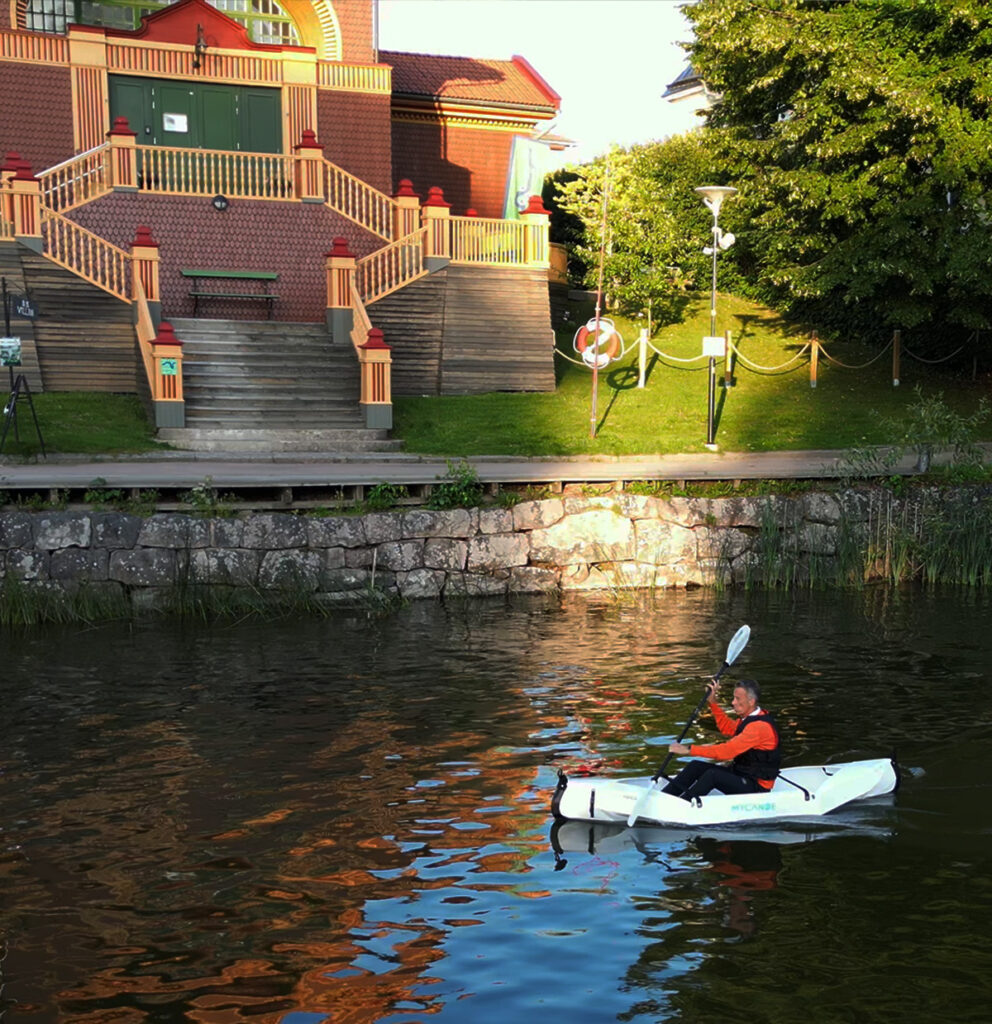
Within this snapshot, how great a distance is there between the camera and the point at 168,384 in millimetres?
20766

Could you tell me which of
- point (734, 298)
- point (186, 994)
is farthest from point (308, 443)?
point (734, 298)

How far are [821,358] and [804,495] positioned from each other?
1157 centimetres

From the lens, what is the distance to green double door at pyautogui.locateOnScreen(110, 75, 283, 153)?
91.1 feet

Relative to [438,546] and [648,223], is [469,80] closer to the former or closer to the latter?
[648,223]

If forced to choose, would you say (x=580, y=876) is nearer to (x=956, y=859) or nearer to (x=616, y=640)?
(x=956, y=859)

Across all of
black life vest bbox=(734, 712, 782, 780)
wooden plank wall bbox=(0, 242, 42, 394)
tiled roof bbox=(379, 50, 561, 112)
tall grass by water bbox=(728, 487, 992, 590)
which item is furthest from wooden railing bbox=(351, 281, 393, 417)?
tiled roof bbox=(379, 50, 561, 112)

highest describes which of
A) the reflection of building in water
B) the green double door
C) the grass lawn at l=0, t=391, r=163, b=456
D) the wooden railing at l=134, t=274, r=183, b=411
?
the green double door

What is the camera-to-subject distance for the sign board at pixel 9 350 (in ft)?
60.7

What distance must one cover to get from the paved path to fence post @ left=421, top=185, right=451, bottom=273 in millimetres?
6554

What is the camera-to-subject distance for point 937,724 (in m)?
11.8

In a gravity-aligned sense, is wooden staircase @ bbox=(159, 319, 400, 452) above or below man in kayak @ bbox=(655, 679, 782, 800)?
above

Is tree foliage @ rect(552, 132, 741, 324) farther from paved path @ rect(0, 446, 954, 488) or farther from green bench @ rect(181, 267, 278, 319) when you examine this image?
paved path @ rect(0, 446, 954, 488)

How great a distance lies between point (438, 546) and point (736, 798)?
8696 mm

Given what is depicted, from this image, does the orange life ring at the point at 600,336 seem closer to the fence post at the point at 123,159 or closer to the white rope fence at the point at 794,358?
the white rope fence at the point at 794,358
